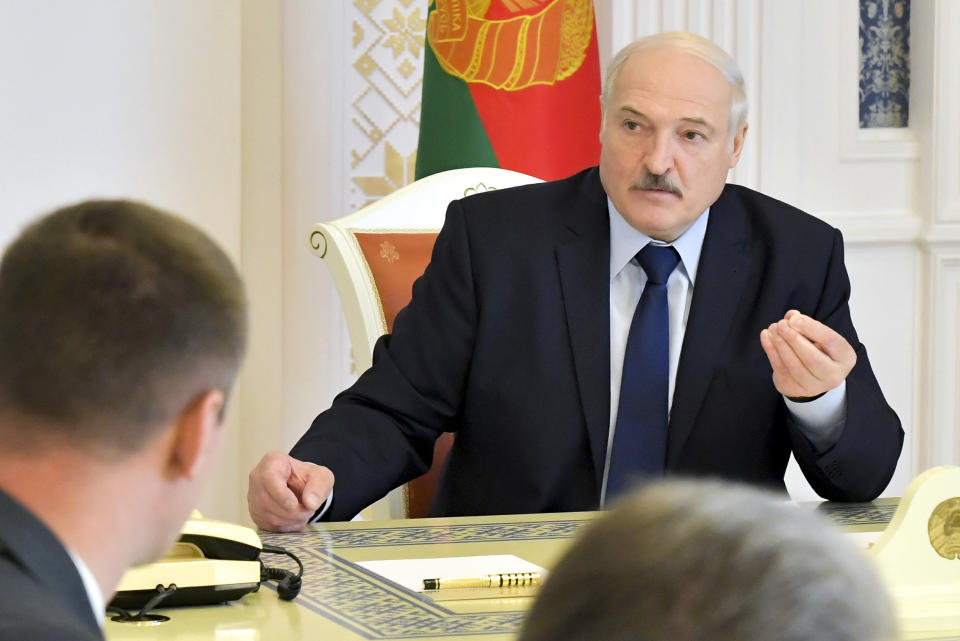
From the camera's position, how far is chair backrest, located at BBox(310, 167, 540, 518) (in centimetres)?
266

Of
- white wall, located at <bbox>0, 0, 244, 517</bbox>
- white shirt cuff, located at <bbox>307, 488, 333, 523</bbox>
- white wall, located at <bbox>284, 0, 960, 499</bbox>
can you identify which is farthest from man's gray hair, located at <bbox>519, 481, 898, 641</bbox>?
white wall, located at <bbox>284, 0, 960, 499</bbox>

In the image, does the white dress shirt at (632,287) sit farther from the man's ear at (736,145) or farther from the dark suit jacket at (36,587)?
the dark suit jacket at (36,587)

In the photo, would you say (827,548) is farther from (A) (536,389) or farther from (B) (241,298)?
(A) (536,389)

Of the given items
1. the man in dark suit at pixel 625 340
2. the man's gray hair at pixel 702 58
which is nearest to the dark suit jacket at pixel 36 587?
the man in dark suit at pixel 625 340

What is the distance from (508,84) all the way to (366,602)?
252cm

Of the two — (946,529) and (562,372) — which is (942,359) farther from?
(946,529)

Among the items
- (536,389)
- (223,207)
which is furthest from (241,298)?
(223,207)

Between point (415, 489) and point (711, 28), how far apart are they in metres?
2.41

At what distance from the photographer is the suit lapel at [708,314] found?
2.35 metres

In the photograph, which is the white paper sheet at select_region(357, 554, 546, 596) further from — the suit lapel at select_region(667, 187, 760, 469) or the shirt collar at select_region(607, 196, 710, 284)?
the shirt collar at select_region(607, 196, 710, 284)

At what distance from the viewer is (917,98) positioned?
4.54m

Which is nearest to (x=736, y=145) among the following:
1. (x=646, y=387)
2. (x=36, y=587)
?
(x=646, y=387)

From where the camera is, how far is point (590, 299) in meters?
2.47

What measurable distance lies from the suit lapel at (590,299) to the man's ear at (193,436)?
1.53 meters
